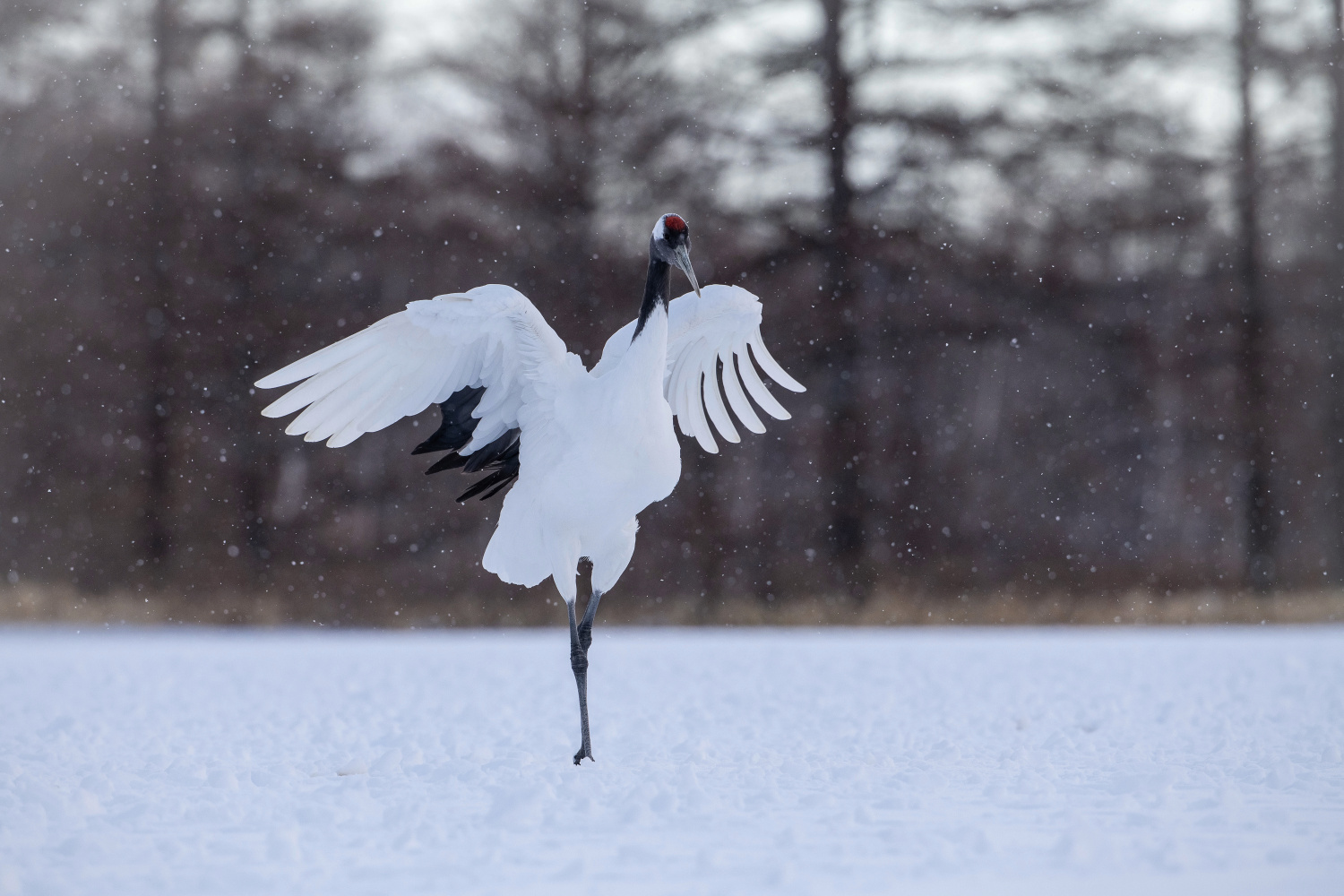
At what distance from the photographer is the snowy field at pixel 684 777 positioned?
3238 millimetres

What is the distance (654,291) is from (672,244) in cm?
27

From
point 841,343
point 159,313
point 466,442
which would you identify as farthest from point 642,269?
point 466,442

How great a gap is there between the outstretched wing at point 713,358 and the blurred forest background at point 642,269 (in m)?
5.86

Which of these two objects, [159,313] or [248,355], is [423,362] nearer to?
[248,355]

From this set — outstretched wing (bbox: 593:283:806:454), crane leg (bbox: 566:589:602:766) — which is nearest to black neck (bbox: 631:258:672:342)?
outstretched wing (bbox: 593:283:806:454)

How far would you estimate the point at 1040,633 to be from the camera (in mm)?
10766

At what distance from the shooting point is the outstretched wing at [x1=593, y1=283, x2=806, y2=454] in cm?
599

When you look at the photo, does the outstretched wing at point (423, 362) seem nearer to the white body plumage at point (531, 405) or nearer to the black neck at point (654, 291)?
the white body plumage at point (531, 405)

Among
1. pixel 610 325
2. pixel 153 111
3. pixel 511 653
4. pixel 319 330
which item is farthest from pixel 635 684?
pixel 153 111

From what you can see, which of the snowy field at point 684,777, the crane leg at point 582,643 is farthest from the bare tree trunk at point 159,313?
the crane leg at point 582,643

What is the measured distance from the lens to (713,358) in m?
6.30

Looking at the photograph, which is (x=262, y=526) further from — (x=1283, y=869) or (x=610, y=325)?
(x=1283, y=869)

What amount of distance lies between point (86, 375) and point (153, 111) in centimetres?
266

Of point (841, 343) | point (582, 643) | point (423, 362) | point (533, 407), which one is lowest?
point (582, 643)
